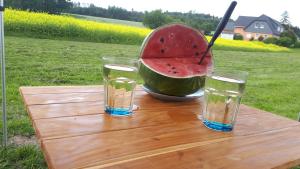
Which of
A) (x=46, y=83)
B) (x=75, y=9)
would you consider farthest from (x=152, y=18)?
(x=46, y=83)

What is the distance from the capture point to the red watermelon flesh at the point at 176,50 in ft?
4.45

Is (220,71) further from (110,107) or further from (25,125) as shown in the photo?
(25,125)

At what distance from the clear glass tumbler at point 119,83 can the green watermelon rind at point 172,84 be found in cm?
23

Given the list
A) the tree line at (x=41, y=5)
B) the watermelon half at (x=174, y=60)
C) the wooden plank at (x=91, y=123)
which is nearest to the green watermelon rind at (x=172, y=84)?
the watermelon half at (x=174, y=60)

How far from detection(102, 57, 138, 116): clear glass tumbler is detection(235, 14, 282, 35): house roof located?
4014cm

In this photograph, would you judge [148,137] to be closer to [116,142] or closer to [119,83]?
[116,142]

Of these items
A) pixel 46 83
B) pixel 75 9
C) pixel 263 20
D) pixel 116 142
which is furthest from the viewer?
pixel 263 20

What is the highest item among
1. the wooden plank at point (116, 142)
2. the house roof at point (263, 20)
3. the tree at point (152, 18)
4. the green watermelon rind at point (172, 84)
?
the house roof at point (263, 20)

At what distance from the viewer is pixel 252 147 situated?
852 mm

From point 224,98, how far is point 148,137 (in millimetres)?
308

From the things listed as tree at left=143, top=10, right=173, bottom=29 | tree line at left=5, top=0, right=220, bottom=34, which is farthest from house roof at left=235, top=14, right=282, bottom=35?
tree line at left=5, top=0, right=220, bottom=34

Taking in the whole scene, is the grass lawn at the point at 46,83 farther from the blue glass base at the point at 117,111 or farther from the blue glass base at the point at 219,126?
the blue glass base at the point at 219,126

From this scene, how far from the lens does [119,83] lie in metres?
1.03

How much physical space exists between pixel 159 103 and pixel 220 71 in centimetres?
33
